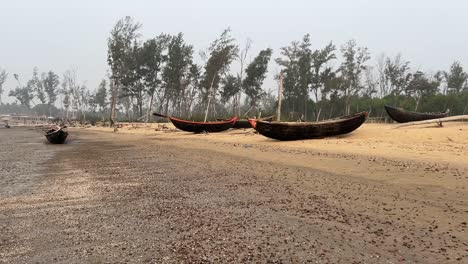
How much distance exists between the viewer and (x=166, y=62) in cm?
5250

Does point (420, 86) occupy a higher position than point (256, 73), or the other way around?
point (256, 73)

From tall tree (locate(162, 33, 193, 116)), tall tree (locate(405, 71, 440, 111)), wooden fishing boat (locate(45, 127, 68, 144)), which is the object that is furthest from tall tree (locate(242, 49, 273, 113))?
wooden fishing boat (locate(45, 127, 68, 144))

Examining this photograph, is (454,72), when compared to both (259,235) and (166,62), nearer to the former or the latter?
(166,62)

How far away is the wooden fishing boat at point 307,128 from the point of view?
55.5 ft

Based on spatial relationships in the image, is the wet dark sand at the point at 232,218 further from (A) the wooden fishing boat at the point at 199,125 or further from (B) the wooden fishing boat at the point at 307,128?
(A) the wooden fishing boat at the point at 199,125

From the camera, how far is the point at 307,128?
1691 cm

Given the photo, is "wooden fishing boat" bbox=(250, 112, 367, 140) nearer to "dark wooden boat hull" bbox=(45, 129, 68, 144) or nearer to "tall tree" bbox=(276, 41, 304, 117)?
"dark wooden boat hull" bbox=(45, 129, 68, 144)

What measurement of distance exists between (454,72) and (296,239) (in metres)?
59.6

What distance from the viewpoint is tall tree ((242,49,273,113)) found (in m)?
50.0

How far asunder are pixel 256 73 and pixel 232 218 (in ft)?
151

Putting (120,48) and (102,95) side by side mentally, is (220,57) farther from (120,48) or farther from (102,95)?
(102,95)

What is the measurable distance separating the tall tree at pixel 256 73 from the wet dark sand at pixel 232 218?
41.9 metres

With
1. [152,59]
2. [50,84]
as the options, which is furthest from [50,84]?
[152,59]

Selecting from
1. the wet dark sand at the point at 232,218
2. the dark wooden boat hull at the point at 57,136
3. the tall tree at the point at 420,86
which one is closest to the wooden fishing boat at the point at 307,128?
the wet dark sand at the point at 232,218
